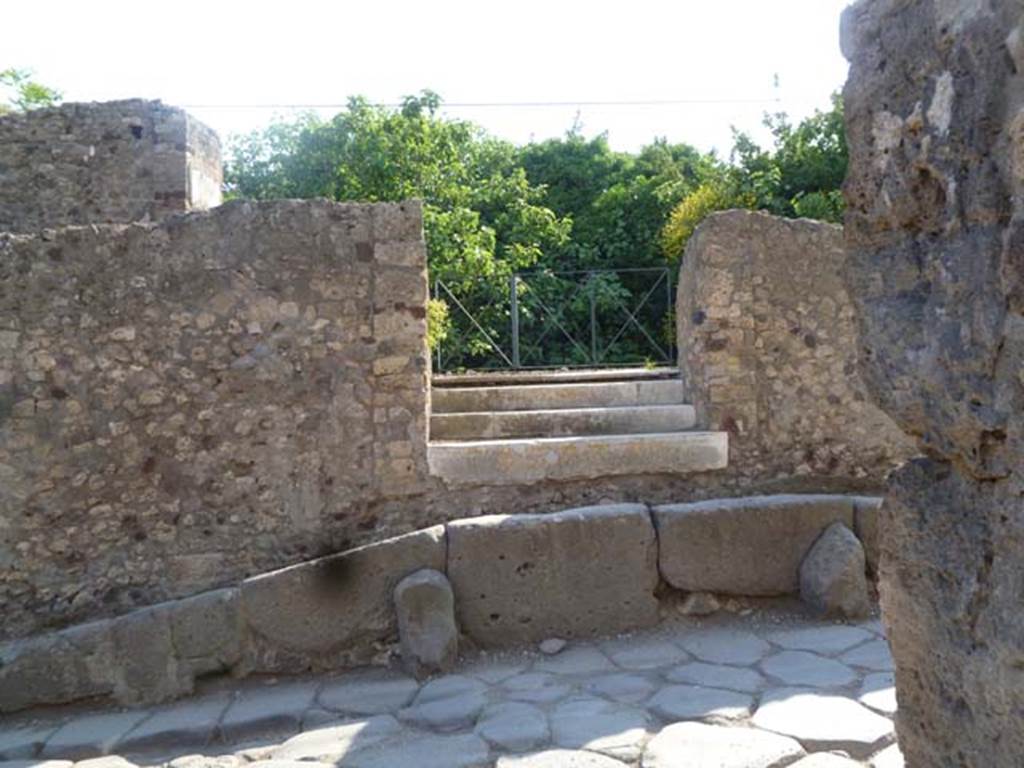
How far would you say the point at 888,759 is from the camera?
9.01 feet

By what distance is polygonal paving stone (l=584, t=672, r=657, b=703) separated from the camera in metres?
3.51

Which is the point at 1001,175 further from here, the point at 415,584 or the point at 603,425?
the point at 603,425

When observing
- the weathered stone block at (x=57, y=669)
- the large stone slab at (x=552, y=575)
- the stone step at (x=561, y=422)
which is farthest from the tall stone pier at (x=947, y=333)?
the stone step at (x=561, y=422)

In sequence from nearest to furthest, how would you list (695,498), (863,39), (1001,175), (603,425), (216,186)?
(1001,175) → (863,39) → (695,498) → (603,425) → (216,186)

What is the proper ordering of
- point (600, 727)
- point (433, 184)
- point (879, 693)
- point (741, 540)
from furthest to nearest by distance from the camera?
point (433, 184) < point (741, 540) < point (879, 693) < point (600, 727)

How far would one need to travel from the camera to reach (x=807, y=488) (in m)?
4.99

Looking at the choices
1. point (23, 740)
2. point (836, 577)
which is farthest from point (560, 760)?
point (23, 740)

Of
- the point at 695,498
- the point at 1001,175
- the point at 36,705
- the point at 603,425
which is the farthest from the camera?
the point at 603,425

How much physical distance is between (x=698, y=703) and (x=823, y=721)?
19.1 inches

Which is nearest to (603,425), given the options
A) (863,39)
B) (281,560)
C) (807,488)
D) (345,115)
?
(807,488)

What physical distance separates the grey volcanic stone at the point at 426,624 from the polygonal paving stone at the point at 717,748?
1300mm

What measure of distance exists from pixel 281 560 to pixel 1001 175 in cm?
393

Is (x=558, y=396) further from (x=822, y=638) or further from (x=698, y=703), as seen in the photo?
(x=698, y=703)

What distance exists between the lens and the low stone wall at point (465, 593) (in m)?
3.98
